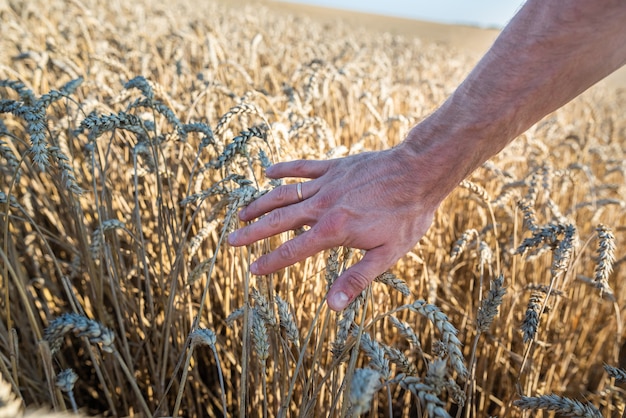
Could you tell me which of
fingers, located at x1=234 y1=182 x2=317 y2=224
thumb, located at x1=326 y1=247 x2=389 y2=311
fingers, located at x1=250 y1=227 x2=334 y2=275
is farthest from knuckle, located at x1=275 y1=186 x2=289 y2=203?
thumb, located at x1=326 y1=247 x2=389 y2=311

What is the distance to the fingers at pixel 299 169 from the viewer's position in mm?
1163

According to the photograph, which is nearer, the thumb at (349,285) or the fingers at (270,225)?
the thumb at (349,285)

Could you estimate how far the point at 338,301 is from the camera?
0.92 m

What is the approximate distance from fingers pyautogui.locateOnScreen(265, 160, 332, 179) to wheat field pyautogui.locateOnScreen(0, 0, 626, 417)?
7 centimetres

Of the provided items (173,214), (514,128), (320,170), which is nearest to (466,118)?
(514,128)

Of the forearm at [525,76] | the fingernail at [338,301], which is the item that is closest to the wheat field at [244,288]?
the fingernail at [338,301]

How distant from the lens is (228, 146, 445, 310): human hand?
1.00 meters

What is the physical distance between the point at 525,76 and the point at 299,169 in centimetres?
54

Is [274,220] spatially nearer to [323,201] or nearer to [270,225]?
[270,225]

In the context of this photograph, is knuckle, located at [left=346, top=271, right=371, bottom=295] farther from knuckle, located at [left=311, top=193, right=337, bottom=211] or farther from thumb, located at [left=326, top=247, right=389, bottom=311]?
knuckle, located at [left=311, top=193, right=337, bottom=211]

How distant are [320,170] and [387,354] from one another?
46 cm

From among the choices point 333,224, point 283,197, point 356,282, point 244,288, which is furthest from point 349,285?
point 244,288

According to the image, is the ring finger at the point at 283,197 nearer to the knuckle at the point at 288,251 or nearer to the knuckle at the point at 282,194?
the knuckle at the point at 282,194

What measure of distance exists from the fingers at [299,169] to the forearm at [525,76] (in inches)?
10.3
